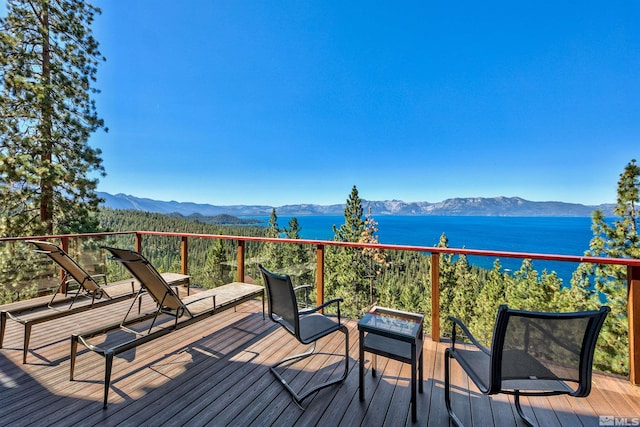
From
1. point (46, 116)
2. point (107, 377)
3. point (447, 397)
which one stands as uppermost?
point (46, 116)

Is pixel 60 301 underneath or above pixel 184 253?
underneath

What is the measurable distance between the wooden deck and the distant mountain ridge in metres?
98.3

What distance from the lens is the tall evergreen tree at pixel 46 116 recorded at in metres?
8.70

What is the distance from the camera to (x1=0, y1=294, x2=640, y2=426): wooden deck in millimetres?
1881

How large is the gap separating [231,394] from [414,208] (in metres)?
182

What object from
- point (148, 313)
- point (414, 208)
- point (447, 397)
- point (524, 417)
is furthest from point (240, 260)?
point (414, 208)

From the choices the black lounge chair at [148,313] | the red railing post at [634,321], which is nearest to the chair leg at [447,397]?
the red railing post at [634,321]

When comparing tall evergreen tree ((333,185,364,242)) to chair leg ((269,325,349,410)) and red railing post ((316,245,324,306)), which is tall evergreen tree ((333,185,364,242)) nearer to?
red railing post ((316,245,324,306))

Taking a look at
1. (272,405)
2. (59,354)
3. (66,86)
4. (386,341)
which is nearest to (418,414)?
(386,341)

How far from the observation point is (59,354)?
2.72m

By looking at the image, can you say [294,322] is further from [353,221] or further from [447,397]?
[353,221]

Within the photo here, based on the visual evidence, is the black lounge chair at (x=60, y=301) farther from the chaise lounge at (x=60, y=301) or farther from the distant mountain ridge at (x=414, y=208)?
the distant mountain ridge at (x=414, y=208)

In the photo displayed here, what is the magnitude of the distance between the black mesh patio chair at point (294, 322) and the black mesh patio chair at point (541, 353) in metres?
1.14

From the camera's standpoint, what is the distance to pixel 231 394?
7.07ft
